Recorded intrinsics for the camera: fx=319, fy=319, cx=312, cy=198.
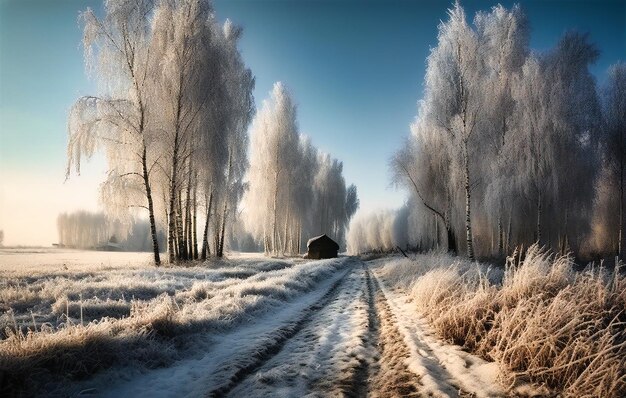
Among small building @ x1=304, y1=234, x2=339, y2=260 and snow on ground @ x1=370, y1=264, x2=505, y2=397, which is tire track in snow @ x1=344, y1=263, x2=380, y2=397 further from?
small building @ x1=304, y1=234, x2=339, y2=260

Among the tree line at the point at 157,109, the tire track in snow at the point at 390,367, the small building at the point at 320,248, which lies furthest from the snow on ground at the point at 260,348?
the small building at the point at 320,248

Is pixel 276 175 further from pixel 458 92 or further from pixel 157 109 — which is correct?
pixel 458 92

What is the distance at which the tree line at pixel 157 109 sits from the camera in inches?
511

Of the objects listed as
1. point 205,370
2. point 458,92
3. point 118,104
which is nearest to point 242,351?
point 205,370

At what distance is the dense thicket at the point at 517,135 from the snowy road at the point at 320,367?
1194 cm

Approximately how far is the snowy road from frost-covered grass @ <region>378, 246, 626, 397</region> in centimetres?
30

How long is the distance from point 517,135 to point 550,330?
16.8 meters

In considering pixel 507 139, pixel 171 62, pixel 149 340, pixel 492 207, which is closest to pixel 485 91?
pixel 507 139

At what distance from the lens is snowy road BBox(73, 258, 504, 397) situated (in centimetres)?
308

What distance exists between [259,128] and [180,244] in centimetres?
1704

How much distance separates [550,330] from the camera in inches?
127

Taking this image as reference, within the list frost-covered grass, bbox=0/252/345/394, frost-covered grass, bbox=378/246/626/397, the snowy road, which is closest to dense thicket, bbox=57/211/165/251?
frost-covered grass, bbox=0/252/345/394

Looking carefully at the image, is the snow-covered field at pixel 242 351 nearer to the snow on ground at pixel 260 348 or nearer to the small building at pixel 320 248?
the snow on ground at pixel 260 348

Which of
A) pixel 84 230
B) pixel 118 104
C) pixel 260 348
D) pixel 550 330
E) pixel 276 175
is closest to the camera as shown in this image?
pixel 550 330
